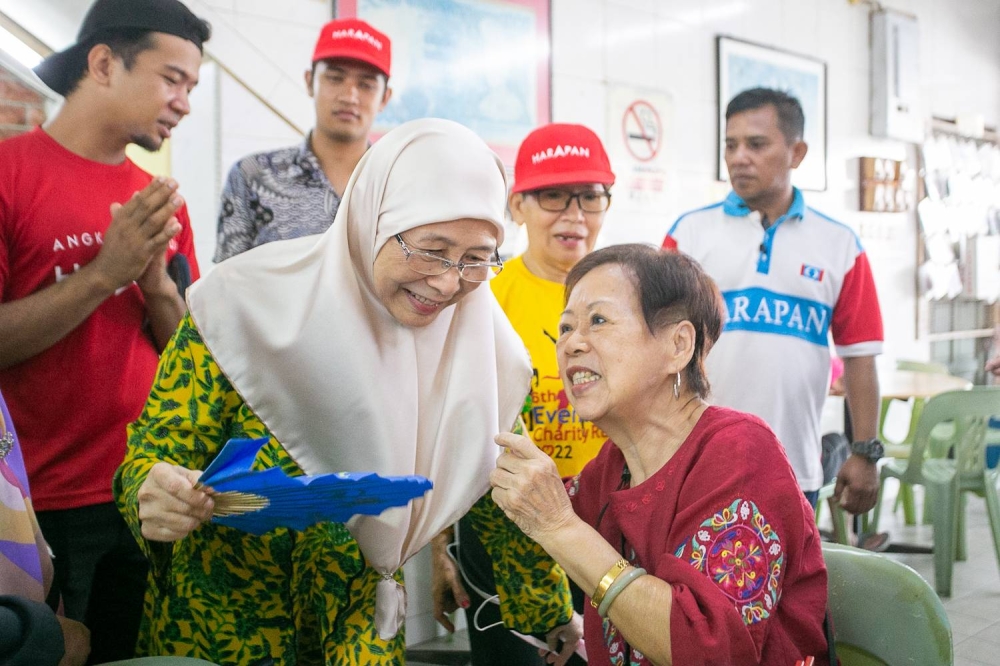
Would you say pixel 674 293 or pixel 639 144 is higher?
pixel 639 144

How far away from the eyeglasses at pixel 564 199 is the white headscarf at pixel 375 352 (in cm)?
73

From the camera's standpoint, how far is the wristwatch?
238 centimetres

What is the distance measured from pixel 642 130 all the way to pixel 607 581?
3912mm

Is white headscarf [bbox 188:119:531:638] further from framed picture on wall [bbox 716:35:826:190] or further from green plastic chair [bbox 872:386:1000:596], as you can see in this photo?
framed picture on wall [bbox 716:35:826:190]

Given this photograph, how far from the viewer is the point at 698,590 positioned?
1.11 m

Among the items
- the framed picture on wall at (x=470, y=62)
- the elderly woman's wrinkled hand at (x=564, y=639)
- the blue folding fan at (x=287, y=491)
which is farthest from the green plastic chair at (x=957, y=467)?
the blue folding fan at (x=287, y=491)

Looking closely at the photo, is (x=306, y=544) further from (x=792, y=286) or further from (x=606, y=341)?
(x=792, y=286)

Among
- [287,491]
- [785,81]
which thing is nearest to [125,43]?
[287,491]

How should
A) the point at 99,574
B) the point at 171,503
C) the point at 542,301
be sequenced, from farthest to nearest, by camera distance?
the point at 542,301
the point at 99,574
the point at 171,503

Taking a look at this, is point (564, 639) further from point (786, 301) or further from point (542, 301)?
point (786, 301)

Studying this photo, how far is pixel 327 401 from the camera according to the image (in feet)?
4.31

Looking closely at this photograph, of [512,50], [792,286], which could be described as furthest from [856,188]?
[792,286]

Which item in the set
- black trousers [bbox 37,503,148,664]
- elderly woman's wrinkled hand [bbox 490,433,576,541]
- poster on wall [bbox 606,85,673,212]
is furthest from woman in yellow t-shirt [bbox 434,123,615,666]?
poster on wall [bbox 606,85,673,212]

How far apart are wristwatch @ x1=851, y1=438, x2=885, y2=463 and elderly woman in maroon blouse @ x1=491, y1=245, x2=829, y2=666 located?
47.8 inches
